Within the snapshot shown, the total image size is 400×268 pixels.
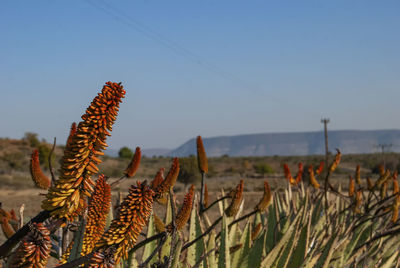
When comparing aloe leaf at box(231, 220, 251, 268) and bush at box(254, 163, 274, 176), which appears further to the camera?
bush at box(254, 163, 274, 176)

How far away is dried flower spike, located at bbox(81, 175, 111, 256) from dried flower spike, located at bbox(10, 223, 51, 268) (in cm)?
45

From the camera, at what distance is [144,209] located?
917 mm

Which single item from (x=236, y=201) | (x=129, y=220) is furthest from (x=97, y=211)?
(x=236, y=201)

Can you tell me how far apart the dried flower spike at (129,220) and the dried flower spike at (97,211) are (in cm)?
24

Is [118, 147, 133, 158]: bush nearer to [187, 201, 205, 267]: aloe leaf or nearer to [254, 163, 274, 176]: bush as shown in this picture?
[254, 163, 274, 176]: bush

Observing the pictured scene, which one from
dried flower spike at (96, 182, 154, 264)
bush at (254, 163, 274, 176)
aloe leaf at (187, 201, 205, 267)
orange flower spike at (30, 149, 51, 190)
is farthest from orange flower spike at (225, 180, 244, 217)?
bush at (254, 163, 274, 176)

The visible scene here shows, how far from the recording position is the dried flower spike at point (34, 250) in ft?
2.24

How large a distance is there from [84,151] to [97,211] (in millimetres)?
361

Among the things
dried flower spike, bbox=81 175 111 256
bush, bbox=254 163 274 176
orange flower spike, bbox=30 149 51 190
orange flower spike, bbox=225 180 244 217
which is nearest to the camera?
dried flower spike, bbox=81 175 111 256

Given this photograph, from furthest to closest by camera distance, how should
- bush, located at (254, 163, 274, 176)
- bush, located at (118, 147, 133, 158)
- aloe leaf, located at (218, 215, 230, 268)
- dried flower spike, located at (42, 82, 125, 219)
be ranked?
Answer: 1. bush, located at (118, 147, 133, 158)
2. bush, located at (254, 163, 274, 176)
3. aloe leaf, located at (218, 215, 230, 268)
4. dried flower spike, located at (42, 82, 125, 219)

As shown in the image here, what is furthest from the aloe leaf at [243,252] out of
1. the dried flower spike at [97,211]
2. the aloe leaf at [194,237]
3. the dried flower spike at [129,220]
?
the dried flower spike at [129,220]

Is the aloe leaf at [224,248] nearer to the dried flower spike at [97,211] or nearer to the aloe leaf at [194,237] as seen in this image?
the aloe leaf at [194,237]

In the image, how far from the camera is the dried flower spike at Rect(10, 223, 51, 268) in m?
0.68

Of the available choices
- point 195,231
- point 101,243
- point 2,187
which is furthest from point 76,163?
point 2,187
